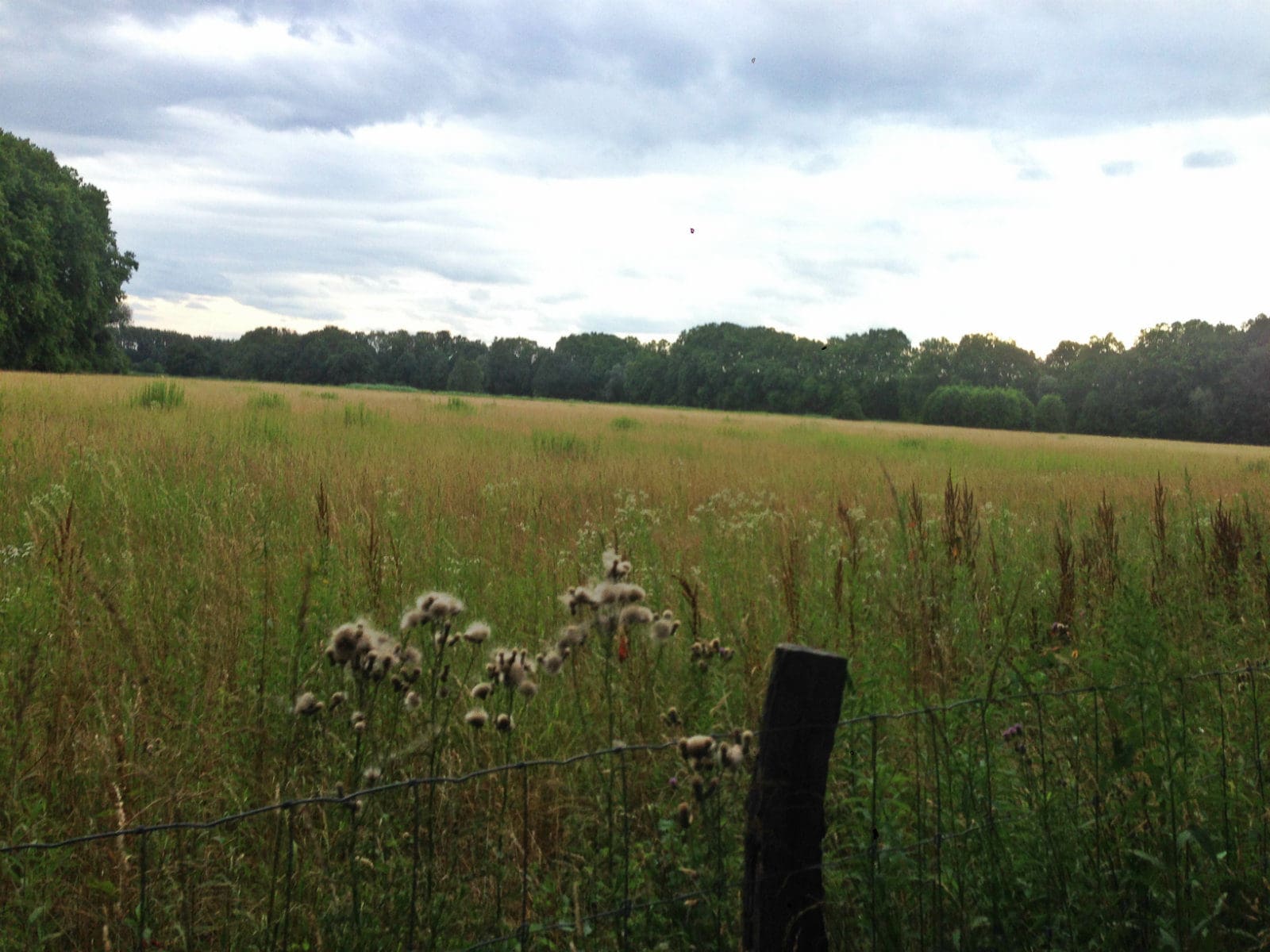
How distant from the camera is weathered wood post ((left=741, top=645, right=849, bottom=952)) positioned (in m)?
1.84

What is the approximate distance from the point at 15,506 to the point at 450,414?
43.8 feet

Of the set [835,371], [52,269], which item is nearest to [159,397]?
[52,269]

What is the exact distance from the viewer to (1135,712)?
331 cm

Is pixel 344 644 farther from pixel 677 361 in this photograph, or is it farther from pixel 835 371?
pixel 677 361

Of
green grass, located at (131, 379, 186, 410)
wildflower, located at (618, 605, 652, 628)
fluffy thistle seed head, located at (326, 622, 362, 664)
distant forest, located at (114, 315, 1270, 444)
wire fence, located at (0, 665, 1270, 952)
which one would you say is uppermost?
distant forest, located at (114, 315, 1270, 444)

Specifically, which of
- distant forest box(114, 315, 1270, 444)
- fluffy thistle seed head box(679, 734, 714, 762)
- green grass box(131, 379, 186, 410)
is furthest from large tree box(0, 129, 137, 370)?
fluffy thistle seed head box(679, 734, 714, 762)

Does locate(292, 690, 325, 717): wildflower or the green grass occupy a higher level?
the green grass

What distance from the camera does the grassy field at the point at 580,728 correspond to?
2.15m

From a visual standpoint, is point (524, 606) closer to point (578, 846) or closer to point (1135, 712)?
point (578, 846)

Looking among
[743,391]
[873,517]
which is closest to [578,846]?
[873,517]

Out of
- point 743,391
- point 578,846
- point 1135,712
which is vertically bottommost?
point 578,846

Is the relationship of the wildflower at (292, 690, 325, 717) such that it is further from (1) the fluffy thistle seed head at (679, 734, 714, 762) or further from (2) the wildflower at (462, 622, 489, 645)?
(1) the fluffy thistle seed head at (679, 734, 714, 762)

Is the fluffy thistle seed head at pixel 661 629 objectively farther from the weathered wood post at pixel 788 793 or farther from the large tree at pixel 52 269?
the large tree at pixel 52 269

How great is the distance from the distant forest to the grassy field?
2338 inches
